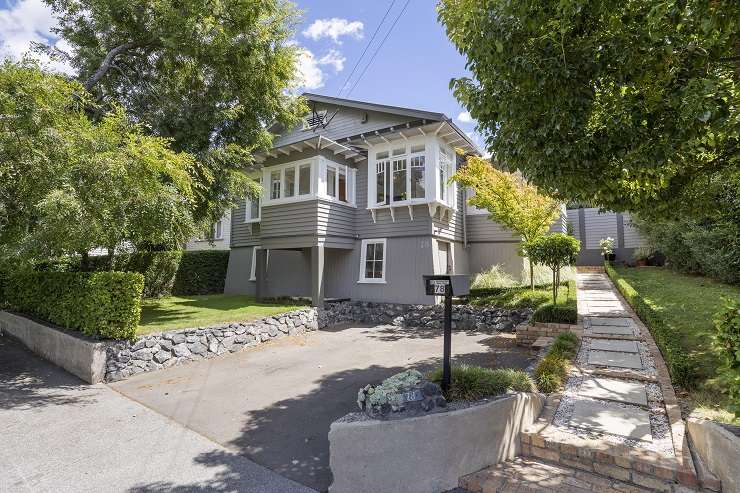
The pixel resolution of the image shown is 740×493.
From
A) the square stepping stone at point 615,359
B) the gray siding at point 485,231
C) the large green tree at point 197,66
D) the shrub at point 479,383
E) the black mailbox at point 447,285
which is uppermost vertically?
the large green tree at point 197,66

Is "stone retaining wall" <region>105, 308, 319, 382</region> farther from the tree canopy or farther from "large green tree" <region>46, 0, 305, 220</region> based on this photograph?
"large green tree" <region>46, 0, 305, 220</region>

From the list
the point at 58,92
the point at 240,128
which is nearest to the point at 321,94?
the point at 240,128

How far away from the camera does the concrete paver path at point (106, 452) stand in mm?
3613

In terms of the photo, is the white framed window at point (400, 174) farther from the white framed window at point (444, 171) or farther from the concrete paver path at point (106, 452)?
the concrete paver path at point (106, 452)

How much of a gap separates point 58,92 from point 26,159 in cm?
130

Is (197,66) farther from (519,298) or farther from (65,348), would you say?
(519,298)

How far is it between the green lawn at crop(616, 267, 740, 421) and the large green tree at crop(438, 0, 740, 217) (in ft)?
5.63

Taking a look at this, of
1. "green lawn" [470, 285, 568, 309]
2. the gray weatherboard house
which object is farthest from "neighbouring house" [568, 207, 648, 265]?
"green lawn" [470, 285, 568, 309]

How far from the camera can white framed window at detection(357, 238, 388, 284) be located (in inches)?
509

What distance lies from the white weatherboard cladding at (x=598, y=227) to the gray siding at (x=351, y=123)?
12.7 meters

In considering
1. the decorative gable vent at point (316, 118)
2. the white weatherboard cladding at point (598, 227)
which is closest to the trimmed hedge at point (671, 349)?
the white weatherboard cladding at point (598, 227)

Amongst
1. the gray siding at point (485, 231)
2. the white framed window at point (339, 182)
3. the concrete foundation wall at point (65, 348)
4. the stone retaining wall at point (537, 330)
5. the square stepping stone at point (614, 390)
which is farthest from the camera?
the gray siding at point (485, 231)

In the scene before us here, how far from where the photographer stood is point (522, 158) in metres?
4.39

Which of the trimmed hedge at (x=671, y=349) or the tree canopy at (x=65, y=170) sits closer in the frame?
the trimmed hedge at (x=671, y=349)
